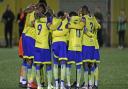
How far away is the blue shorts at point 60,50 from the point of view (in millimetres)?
16203

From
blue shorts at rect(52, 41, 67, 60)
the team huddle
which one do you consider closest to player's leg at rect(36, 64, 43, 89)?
the team huddle

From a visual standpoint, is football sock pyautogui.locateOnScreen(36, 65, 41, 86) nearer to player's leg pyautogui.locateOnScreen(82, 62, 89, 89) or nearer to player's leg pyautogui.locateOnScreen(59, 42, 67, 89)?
player's leg pyautogui.locateOnScreen(59, 42, 67, 89)

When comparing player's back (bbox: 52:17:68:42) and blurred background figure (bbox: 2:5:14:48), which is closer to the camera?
player's back (bbox: 52:17:68:42)

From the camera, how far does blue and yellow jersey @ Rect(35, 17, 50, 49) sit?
52.8ft

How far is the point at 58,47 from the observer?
16234mm

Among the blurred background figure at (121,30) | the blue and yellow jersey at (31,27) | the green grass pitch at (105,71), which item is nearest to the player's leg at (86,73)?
the green grass pitch at (105,71)

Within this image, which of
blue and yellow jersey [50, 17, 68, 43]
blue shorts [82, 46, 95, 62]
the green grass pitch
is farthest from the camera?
the green grass pitch

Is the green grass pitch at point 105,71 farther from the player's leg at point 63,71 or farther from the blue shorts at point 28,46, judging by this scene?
the player's leg at point 63,71

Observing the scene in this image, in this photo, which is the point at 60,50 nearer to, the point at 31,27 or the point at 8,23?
the point at 31,27

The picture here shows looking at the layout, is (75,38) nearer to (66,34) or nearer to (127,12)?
(66,34)

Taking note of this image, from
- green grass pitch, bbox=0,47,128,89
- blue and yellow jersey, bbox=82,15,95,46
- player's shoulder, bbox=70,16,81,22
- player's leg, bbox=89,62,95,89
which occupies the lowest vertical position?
green grass pitch, bbox=0,47,128,89

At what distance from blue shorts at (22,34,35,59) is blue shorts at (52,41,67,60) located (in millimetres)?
1093

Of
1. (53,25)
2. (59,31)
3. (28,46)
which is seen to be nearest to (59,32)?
(59,31)

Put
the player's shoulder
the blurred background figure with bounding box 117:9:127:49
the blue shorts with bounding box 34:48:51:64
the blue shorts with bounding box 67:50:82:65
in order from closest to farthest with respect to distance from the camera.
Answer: the blue shorts with bounding box 34:48:51:64 → the blue shorts with bounding box 67:50:82:65 → the player's shoulder → the blurred background figure with bounding box 117:9:127:49
